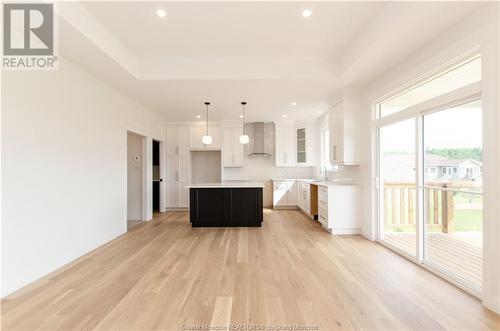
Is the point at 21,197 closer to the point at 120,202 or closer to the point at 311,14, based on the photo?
the point at 120,202

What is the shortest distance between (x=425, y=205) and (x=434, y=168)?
1.63 ft

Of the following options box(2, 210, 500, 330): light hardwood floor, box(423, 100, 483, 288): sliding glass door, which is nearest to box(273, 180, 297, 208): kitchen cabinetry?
box(2, 210, 500, 330): light hardwood floor

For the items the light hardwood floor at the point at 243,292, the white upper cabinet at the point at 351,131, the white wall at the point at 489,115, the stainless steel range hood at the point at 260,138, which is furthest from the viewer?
the stainless steel range hood at the point at 260,138

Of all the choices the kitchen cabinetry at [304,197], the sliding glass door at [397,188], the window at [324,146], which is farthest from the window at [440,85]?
the window at [324,146]

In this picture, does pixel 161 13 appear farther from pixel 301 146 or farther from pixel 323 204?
pixel 301 146

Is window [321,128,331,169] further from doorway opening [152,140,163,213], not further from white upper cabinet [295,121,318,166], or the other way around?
doorway opening [152,140,163,213]

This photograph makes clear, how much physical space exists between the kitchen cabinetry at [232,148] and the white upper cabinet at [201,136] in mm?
217

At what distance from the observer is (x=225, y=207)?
16.3 ft

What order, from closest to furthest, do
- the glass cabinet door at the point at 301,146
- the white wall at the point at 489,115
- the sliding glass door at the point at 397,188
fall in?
the white wall at the point at 489,115 → the sliding glass door at the point at 397,188 → the glass cabinet door at the point at 301,146

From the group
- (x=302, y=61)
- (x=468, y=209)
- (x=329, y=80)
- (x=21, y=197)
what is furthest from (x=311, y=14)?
(x=21, y=197)

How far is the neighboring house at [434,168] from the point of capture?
234 cm

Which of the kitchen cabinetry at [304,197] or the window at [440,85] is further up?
the window at [440,85]

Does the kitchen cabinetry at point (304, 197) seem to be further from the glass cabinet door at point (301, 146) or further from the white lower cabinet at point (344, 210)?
the white lower cabinet at point (344, 210)

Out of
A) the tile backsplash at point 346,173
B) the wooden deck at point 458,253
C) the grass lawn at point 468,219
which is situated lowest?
the wooden deck at point 458,253
